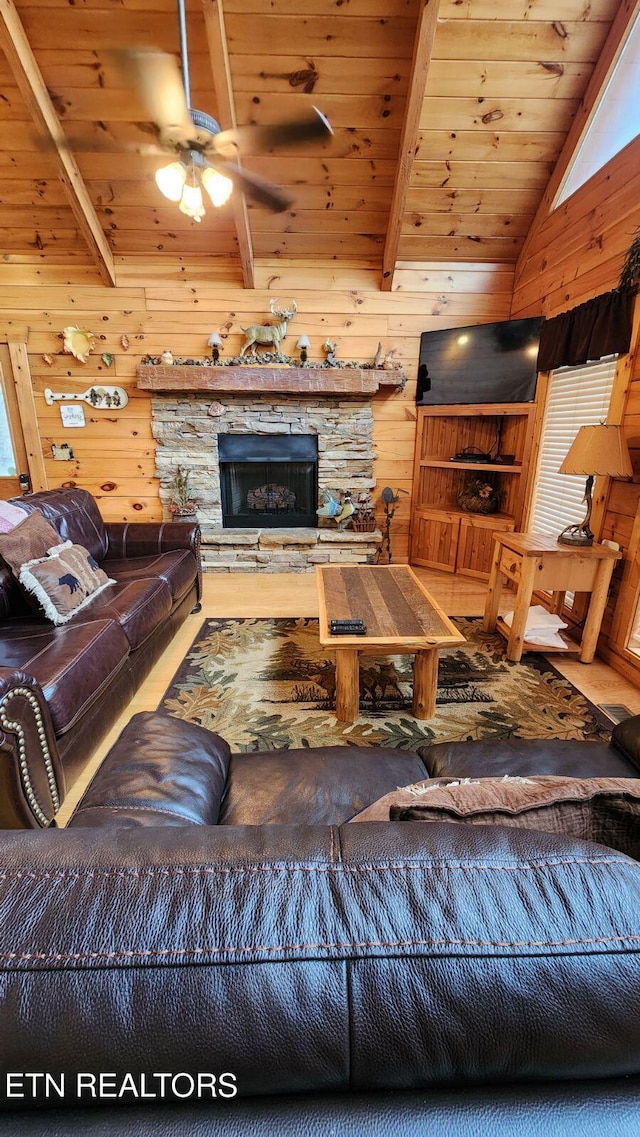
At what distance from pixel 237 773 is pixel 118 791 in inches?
12.4

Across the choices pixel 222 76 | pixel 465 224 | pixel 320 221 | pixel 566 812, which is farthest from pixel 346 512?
pixel 566 812

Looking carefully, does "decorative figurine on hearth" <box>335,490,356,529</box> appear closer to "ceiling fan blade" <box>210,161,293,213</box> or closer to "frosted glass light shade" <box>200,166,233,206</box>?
"ceiling fan blade" <box>210,161,293,213</box>

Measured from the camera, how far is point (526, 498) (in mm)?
3898

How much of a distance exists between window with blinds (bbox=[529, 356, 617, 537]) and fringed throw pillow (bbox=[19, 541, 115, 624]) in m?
3.00

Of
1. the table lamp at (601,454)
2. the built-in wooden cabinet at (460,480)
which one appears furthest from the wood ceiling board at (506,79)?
the table lamp at (601,454)

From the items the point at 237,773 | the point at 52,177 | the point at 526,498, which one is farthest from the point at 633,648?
the point at 52,177

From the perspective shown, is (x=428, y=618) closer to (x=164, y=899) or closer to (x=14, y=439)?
(x=164, y=899)

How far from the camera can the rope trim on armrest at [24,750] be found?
4.26ft

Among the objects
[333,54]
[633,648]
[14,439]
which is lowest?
[633,648]

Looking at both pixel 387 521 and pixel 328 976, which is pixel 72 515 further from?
pixel 328 976

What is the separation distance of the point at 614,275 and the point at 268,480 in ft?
10.1

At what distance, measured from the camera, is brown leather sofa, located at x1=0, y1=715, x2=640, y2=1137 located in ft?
1.25

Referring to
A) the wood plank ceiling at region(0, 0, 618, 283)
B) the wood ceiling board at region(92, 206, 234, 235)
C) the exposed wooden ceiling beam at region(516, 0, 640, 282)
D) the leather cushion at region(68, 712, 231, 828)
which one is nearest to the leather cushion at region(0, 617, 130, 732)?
the leather cushion at region(68, 712, 231, 828)

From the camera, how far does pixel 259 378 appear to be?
4.14 m
